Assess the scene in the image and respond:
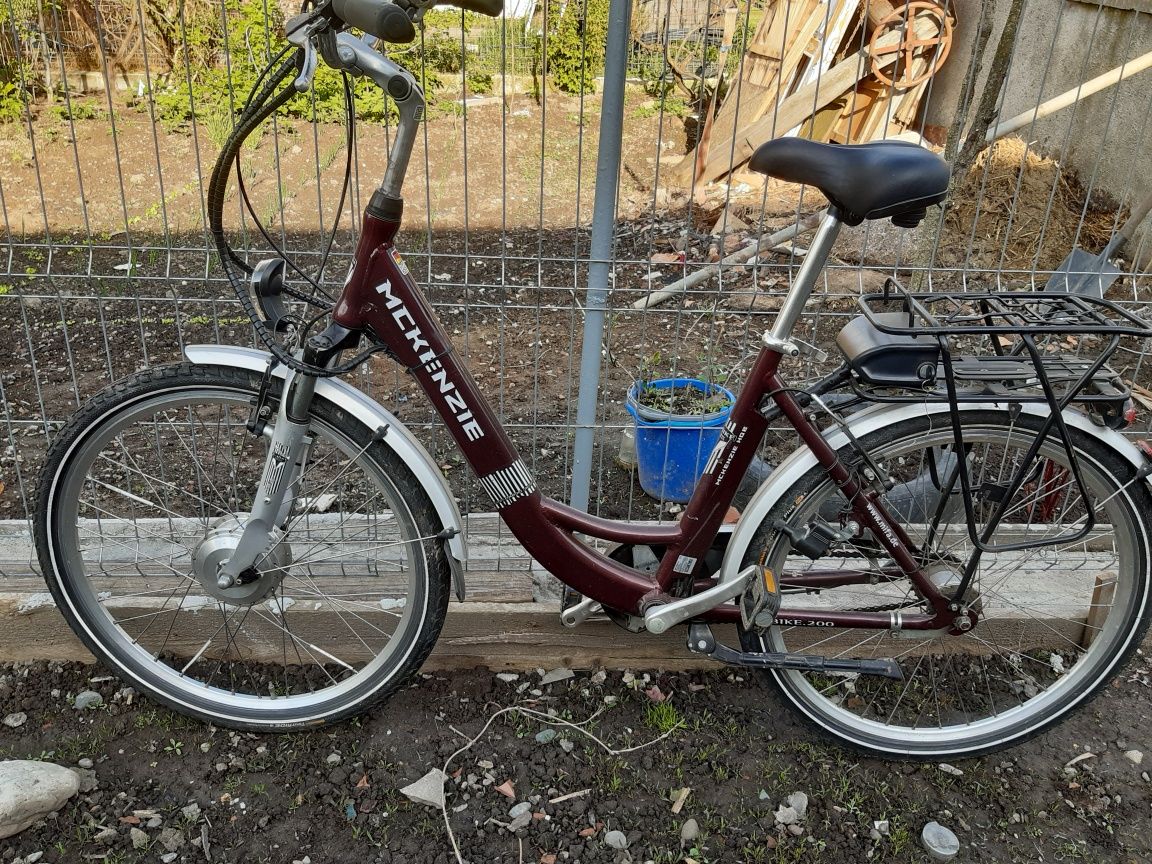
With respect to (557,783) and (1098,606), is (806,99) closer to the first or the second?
(1098,606)

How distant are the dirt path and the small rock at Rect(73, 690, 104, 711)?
21 millimetres

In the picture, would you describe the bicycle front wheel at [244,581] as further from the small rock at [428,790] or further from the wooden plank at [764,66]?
the wooden plank at [764,66]

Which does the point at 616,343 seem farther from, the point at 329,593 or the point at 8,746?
the point at 8,746

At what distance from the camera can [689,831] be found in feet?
7.36

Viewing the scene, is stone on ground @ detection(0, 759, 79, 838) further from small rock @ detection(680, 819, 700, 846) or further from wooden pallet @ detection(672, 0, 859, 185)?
wooden pallet @ detection(672, 0, 859, 185)

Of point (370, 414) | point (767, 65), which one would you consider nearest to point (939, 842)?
point (370, 414)

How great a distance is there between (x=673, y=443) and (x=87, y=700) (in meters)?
1.93

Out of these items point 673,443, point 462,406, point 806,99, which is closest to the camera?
point 462,406

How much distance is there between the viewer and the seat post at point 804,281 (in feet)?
6.35

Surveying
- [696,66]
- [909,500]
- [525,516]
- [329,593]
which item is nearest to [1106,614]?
[909,500]

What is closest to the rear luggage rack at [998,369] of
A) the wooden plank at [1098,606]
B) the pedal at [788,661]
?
the pedal at [788,661]

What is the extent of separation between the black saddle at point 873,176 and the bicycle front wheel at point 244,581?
113 centimetres

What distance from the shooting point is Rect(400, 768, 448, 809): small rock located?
2.29m

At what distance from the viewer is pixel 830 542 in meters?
2.16
